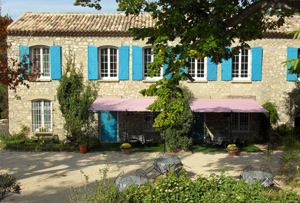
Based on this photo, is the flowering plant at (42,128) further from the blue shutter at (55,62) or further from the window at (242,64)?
the window at (242,64)

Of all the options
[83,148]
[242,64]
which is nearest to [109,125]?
[83,148]

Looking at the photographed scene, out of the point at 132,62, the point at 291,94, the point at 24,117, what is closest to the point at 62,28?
the point at 132,62

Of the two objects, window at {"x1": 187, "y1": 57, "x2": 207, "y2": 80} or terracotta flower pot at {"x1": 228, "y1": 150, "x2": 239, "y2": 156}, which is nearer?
terracotta flower pot at {"x1": 228, "y1": 150, "x2": 239, "y2": 156}

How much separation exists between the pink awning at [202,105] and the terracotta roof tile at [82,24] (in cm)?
349

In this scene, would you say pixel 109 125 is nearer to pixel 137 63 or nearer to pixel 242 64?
pixel 137 63

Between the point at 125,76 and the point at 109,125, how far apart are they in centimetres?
277

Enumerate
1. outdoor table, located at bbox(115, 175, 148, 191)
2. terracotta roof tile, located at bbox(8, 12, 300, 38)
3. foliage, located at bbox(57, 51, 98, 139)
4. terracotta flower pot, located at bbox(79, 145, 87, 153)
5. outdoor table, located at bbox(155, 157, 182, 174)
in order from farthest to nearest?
terracotta roof tile, located at bbox(8, 12, 300, 38) < foliage, located at bbox(57, 51, 98, 139) < terracotta flower pot, located at bbox(79, 145, 87, 153) < outdoor table, located at bbox(155, 157, 182, 174) < outdoor table, located at bbox(115, 175, 148, 191)

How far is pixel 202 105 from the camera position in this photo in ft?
42.9

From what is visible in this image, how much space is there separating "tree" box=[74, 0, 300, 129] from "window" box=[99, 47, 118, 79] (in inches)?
270

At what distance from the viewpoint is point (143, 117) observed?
14477mm

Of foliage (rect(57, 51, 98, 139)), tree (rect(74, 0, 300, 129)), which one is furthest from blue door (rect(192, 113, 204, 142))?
tree (rect(74, 0, 300, 129))

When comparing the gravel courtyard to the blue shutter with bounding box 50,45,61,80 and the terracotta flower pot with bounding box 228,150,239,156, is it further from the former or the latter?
the blue shutter with bounding box 50,45,61,80

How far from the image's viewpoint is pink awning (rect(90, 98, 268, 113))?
41.2 ft

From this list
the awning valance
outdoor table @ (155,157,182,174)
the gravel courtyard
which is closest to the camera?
the gravel courtyard
